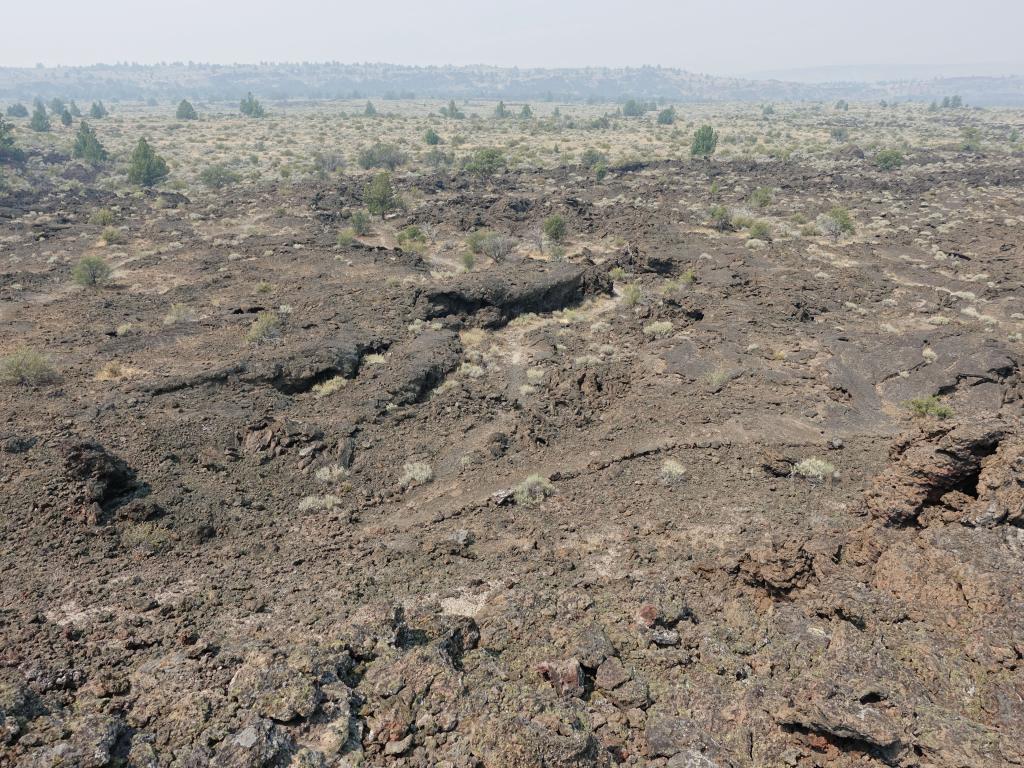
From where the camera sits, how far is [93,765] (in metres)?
4.88

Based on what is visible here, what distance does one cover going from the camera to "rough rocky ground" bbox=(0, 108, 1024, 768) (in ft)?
18.4

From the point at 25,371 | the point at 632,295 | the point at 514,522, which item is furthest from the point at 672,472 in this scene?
the point at 25,371

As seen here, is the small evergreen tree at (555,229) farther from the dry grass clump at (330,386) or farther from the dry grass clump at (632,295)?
the dry grass clump at (330,386)

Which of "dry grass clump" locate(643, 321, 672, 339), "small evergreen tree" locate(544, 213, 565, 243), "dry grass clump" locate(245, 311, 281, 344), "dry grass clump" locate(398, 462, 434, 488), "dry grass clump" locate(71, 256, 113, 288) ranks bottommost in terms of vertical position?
"dry grass clump" locate(398, 462, 434, 488)

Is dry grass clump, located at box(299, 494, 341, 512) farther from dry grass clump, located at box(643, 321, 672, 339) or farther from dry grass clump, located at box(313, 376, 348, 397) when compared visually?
dry grass clump, located at box(643, 321, 672, 339)

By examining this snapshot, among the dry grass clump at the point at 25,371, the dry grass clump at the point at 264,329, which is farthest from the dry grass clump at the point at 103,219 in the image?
the dry grass clump at the point at 25,371

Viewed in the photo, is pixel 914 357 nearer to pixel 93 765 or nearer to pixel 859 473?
pixel 859 473

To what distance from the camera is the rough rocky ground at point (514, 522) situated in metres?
5.61

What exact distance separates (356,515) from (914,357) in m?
16.3

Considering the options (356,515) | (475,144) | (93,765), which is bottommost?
(356,515)

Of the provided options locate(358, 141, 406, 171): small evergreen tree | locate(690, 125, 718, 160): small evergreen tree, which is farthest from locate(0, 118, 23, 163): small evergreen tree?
locate(690, 125, 718, 160): small evergreen tree

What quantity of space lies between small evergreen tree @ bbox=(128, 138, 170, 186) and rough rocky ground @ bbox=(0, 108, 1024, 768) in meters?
26.5

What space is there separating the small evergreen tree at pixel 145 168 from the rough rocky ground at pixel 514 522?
26479 millimetres

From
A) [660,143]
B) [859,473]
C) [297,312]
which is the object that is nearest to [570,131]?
[660,143]
